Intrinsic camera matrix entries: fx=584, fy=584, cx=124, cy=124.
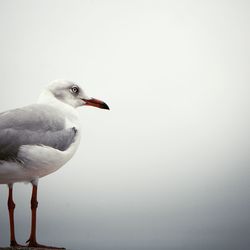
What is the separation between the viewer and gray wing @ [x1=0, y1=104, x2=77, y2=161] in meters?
8.76

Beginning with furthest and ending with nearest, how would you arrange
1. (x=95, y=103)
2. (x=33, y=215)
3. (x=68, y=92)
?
1. (x=95, y=103)
2. (x=68, y=92)
3. (x=33, y=215)

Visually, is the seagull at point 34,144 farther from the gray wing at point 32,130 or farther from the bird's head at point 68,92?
the bird's head at point 68,92

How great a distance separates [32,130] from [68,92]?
56.3 inches

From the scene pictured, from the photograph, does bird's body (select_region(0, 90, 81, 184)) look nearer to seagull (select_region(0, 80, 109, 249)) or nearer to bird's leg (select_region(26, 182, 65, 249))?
seagull (select_region(0, 80, 109, 249))

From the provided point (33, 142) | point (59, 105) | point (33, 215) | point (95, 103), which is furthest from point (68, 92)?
point (33, 215)

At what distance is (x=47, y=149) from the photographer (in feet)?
29.5

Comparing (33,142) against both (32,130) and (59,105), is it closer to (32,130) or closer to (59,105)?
(32,130)

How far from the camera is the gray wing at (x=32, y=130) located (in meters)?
8.76

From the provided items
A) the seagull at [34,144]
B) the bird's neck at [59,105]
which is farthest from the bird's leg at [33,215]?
the bird's neck at [59,105]

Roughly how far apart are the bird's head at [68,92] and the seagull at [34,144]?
32 cm

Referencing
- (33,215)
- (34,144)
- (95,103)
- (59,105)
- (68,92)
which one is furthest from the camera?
(95,103)

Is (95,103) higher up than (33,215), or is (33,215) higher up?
(95,103)

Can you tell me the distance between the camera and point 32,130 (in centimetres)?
900

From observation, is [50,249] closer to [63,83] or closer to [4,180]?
[4,180]
